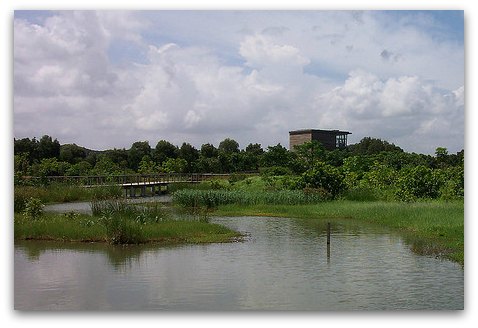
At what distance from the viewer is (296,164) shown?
28578mm

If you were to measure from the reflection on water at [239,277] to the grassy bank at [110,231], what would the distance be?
0.44 meters

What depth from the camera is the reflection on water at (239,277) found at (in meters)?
7.17

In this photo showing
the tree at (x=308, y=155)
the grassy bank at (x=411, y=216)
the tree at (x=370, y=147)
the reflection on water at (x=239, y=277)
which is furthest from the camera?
the tree at (x=370, y=147)

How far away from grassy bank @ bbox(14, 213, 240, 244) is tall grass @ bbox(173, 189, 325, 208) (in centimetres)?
713

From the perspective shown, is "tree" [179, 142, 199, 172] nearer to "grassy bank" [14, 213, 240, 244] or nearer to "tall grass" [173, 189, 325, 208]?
"tall grass" [173, 189, 325, 208]

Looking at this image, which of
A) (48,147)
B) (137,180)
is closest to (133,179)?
(137,180)

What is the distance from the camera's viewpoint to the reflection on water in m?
7.17

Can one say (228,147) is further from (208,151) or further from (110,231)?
(110,231)

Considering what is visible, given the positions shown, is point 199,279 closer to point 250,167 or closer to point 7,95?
point 7,95

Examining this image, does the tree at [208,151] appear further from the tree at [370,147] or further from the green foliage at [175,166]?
the tree at [370,147]

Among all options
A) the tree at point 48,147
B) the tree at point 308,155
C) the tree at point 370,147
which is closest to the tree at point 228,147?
the tree at point 308,155

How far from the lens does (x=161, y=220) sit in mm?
13344

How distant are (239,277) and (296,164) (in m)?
20.3
